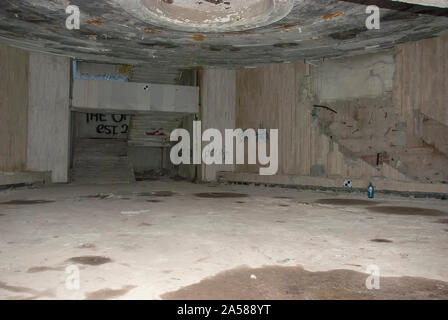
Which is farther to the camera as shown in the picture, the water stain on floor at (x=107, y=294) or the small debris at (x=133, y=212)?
the small debris at (x=133, y=212)

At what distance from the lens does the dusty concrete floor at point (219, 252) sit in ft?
7.38

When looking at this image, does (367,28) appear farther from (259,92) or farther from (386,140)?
(259,92)

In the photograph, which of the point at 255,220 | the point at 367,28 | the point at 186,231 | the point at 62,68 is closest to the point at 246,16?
the point at 367,28

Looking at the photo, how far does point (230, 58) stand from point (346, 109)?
132 inches

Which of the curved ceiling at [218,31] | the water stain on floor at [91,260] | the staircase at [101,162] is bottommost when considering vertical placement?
the water stain on floor at [91,260]

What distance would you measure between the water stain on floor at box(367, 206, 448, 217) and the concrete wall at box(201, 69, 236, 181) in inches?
229

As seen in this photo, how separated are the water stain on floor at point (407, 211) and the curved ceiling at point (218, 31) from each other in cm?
321

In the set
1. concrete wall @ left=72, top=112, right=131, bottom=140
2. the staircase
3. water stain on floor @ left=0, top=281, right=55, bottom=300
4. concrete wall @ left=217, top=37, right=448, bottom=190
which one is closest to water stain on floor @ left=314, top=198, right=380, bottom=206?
concrete wall @ left=217, top=37, right=448, bottom=190

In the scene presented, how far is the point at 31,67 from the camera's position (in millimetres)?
9734

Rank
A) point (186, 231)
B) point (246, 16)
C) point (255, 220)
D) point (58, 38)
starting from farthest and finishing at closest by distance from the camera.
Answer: point (58, 38) < point (246, 16) < point (255, 220) < point (186, 231)

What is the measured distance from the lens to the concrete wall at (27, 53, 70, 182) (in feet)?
32.2

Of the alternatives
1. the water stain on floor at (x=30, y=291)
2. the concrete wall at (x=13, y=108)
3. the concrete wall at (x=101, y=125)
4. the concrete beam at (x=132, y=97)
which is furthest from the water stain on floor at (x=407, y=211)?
the concrete wall at (x=101, y=125)

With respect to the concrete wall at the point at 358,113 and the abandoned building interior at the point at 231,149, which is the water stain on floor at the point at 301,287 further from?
the concrete wall at the point at 358,113

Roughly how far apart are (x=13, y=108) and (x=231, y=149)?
19.5 feet
